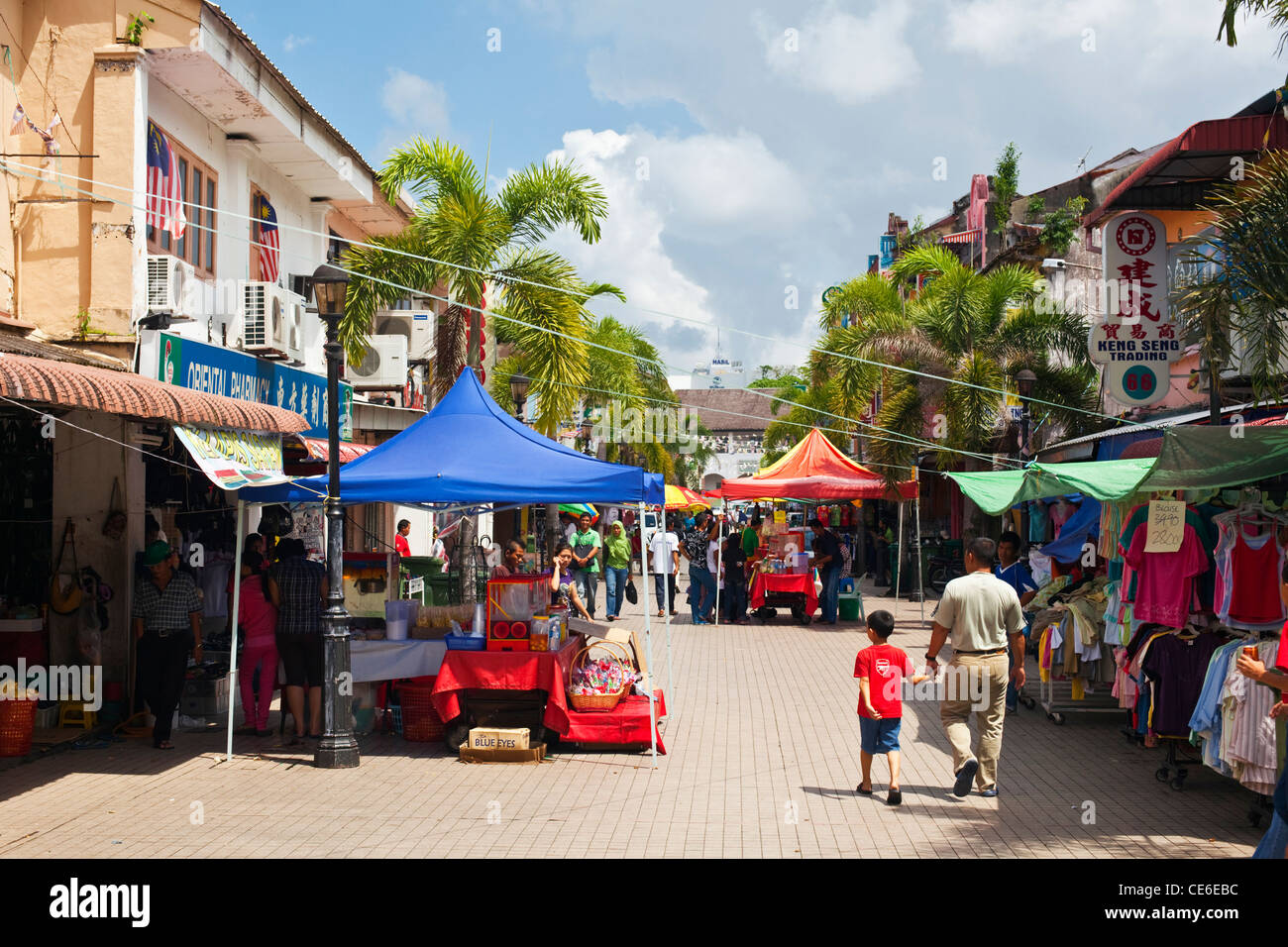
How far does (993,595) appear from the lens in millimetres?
8555

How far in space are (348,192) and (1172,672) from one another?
14.0m

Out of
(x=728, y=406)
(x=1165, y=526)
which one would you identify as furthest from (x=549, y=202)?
(x=728, y=406)

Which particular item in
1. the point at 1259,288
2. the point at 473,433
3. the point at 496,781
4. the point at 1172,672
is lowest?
the point at 496,781

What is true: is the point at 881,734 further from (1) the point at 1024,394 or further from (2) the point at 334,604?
(1) the point at 1024,394

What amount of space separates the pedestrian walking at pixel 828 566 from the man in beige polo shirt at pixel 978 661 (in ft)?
45.6

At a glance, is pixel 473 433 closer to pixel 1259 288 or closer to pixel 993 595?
pixel 993 595

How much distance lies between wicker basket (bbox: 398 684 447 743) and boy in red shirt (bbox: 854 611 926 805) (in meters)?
4.15

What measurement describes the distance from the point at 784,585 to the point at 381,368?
883cm

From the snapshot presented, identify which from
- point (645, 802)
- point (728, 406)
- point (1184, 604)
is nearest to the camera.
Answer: point (645, 802)

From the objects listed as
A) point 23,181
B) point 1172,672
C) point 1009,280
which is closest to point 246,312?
point 23,181

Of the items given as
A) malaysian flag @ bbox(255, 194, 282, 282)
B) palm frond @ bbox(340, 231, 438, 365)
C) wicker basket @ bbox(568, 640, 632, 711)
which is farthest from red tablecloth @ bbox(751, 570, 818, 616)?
wicker basket @ bbox(568, 640, 632, 711)

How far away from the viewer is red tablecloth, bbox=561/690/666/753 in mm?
10516

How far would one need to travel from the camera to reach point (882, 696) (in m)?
8.50

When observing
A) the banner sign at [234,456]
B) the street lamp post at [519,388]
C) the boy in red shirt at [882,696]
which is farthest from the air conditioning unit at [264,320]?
the boy in red shirt at [882,696]
